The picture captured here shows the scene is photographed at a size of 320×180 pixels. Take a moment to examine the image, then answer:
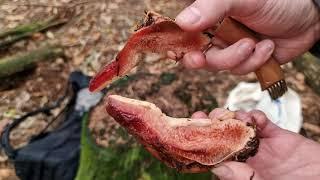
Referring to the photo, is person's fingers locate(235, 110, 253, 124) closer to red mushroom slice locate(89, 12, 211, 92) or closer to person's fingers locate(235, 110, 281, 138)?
person's fingers locate(235, 110, 281, 138)

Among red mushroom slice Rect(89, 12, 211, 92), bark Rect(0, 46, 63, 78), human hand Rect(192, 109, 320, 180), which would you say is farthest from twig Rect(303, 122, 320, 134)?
bark Rect(0, 46, 63, 78)

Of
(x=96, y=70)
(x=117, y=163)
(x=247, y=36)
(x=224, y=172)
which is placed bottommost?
(x=96, y=70)

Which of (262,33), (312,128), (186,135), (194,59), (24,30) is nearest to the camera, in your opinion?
(186,135)

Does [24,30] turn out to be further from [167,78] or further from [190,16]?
[190,16]

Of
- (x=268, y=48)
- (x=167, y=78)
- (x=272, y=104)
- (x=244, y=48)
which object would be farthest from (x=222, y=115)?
(x=272, y=104)

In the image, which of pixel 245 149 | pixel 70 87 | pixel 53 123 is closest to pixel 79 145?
pixel 53 123

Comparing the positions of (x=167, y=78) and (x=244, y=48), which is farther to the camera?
(x=167, y=78)
